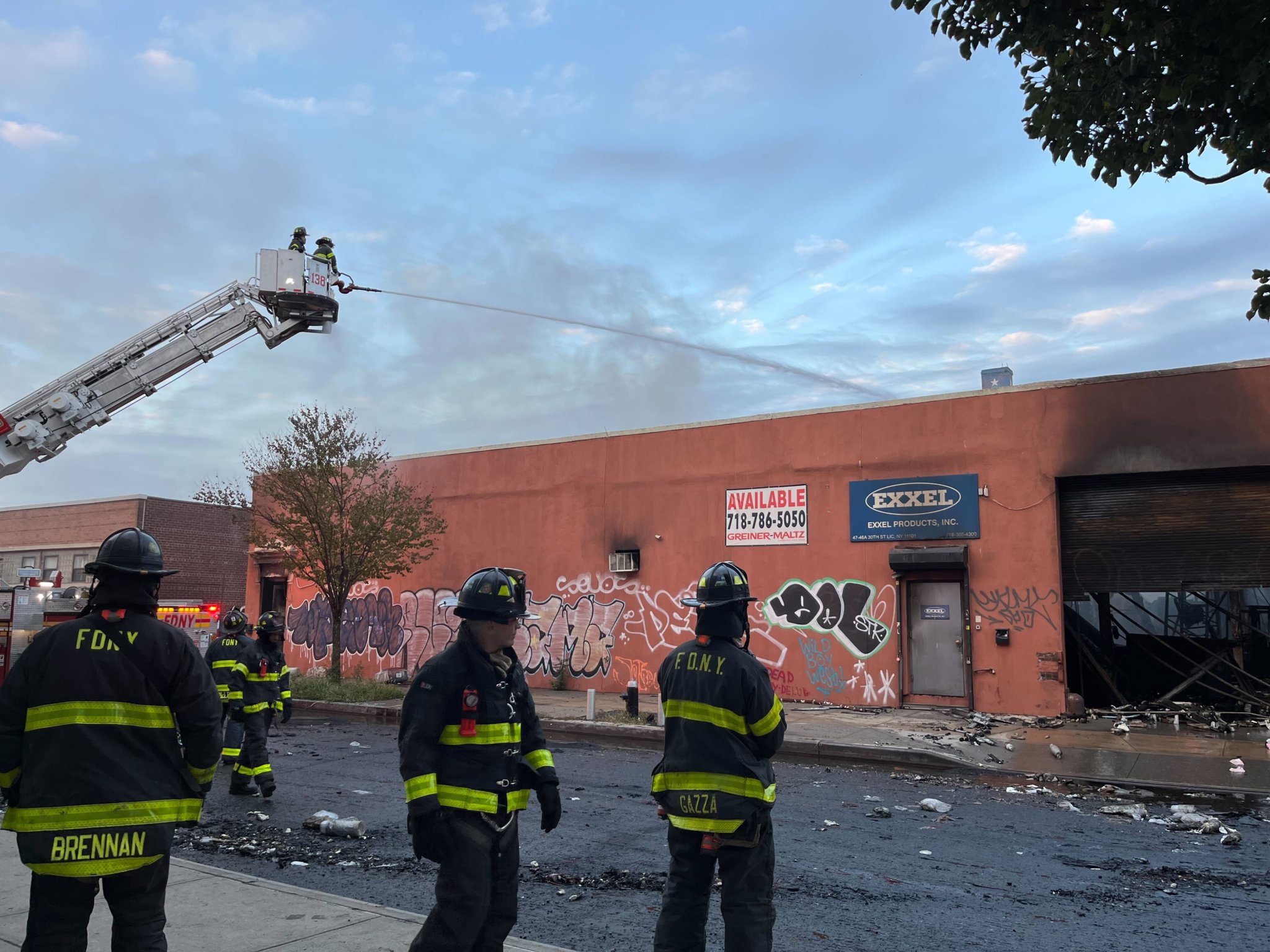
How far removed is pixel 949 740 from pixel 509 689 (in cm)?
1042

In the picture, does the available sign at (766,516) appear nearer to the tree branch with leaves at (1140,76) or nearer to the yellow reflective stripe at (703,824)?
the tree branch with leaves at (1140,76)

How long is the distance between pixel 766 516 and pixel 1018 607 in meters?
4.98

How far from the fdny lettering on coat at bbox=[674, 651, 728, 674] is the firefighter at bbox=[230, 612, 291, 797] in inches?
243

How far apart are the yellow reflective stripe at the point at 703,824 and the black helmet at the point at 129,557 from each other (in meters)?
2.37

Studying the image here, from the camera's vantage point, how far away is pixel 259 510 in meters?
19.7

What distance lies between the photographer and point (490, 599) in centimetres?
397

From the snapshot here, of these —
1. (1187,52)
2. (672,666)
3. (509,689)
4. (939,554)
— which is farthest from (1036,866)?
(939,554)

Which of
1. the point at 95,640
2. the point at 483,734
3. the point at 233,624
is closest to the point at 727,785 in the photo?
the point at 483,734

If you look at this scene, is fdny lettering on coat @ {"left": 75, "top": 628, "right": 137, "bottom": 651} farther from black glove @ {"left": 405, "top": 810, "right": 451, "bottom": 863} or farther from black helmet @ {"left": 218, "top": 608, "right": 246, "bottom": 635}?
black helmet @ {"left": 218, "top": 608, "right": 246, "bottom": 635}

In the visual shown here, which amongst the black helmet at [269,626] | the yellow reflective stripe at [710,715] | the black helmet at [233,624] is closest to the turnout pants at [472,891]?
the yellow reflective stripe at [710,715]

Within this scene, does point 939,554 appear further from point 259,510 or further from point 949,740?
point 259,510

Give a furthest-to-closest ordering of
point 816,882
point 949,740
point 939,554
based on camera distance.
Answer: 1. point 939,554
2. point 949,740
3. point 816,882

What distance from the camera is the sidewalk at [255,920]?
4617mm

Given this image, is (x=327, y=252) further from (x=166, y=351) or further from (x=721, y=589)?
(x=721, y=589)
